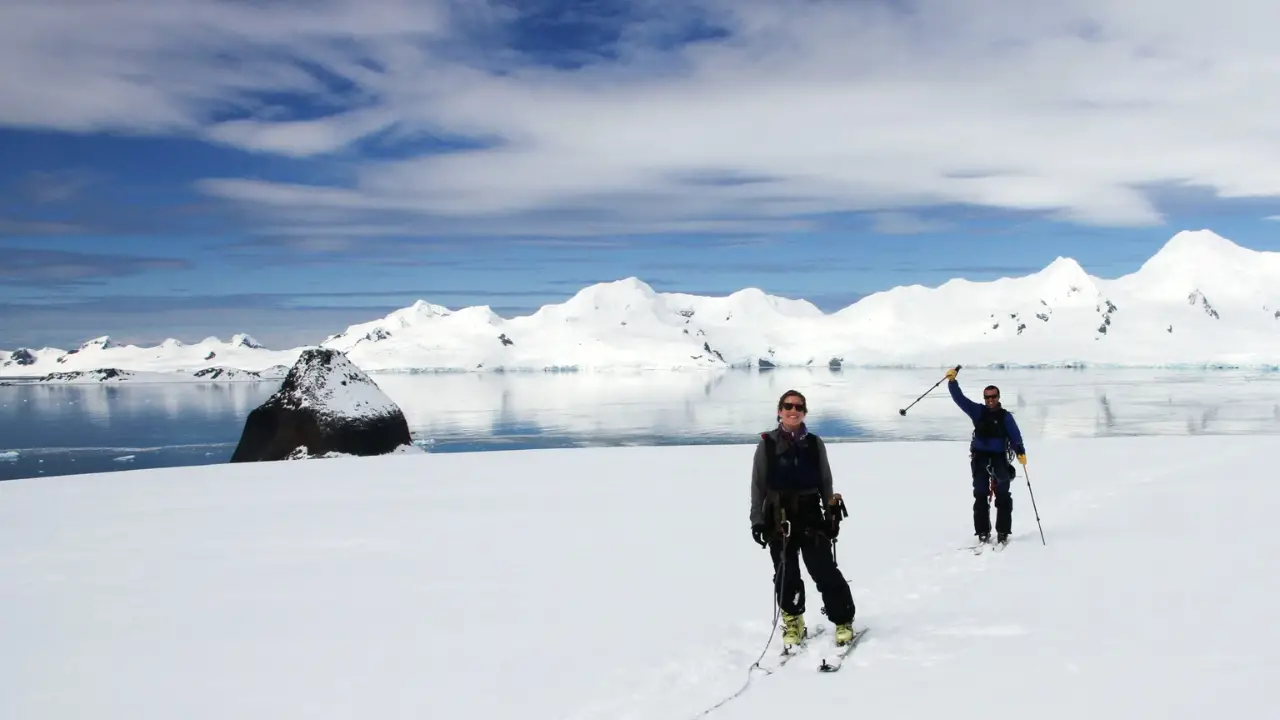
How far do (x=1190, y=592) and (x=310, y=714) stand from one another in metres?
7.83

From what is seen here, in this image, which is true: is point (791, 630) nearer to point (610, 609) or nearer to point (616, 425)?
point (610, 609)

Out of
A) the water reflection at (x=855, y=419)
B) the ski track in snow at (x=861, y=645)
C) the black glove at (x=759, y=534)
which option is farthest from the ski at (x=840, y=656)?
the water reflection at (x=855, y=419)

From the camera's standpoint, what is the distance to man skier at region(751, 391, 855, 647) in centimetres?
716

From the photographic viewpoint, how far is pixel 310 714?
6293 mm

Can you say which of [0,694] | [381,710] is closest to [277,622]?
[0,694]

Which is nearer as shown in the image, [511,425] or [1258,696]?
[1258,696]

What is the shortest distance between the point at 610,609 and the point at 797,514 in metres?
2.39

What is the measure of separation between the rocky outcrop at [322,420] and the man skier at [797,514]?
110 feet

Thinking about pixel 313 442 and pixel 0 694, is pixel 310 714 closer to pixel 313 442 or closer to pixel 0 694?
pixel 0 694

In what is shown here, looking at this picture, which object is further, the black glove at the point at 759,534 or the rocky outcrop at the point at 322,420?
the rocky outcrop at the point at 322,420

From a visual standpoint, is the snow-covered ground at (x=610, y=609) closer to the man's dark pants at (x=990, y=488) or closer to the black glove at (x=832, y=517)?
the man's dark pants at (x=990, y=488)

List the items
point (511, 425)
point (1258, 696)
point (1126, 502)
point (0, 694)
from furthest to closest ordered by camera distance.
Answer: point (511, 425), point (1126, 502), point (0, 694), point (1258, 696)

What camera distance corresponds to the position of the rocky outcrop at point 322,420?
3841cm

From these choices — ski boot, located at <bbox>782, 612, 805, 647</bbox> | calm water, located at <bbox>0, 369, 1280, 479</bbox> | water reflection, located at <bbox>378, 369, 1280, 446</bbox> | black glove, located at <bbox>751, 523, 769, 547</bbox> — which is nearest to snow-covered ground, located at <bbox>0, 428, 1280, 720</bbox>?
ski boot, located at <bbox>782, 612, 805, 647</bbox>
